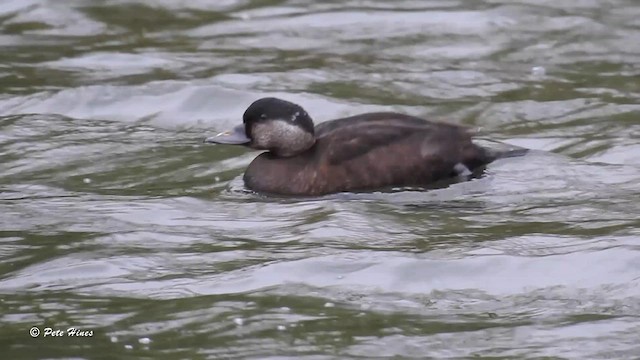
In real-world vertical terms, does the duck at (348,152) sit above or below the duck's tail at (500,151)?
above

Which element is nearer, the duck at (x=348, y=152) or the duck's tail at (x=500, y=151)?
the duck at (x=348, y=152)

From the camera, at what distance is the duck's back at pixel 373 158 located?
8602mm

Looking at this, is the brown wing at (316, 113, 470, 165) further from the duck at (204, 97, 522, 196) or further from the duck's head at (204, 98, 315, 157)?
the duck's head at (204, 98, 315, 157)

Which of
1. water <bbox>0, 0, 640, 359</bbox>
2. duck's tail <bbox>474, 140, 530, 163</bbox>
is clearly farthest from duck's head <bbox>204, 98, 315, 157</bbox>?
duck's tail <bbox>474, 140, 530, 163</bbox>

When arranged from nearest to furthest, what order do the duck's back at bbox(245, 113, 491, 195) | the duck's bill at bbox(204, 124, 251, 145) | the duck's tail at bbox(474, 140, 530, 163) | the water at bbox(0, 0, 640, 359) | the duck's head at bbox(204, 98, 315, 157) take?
1. the water at bbox(0, 0, 640, 359)
2. the duck's back at bbox(245, 113, 491, 195)
3. the duck's head at bbox(204, 98, 315, 157)
4. the duck's bill at bbox(204, 124, 251, 145)
5. the duck's tail at bbox(474, 140, 530, 163)

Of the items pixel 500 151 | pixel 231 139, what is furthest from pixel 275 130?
pixel 500 151

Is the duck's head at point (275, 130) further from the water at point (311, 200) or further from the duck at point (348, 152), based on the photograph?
the water at point (311, 200)

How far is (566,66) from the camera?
1178 centimetres

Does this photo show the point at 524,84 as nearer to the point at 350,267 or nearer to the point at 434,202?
the point at 434,202

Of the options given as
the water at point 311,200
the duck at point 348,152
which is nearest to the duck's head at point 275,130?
the duck at point 348,152

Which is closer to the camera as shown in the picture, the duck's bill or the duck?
the duck

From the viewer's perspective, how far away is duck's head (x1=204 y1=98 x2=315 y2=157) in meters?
8.80

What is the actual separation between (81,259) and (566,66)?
551 cm

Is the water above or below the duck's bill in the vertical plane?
below
